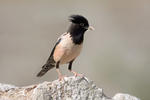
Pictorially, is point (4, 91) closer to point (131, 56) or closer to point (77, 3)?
point (131, 56)

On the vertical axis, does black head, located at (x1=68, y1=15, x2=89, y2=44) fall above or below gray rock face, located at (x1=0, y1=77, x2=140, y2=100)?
above

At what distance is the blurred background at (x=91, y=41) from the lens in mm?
19953

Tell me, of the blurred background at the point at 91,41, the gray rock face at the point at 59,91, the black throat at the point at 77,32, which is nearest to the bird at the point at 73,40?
the black throat at the point at 77,32

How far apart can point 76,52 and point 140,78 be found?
320 inches

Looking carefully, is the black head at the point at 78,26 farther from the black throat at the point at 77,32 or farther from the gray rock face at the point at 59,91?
the gray rock face at the point at 59,91

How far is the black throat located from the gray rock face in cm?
177

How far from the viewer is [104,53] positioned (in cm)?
2209

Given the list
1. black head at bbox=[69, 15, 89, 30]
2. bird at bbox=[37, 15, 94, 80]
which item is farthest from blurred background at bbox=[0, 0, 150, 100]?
black head at bbox=[69, 15, 89, 30]

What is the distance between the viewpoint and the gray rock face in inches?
348

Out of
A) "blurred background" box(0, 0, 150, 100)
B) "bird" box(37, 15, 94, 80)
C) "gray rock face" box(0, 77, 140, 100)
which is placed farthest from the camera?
"blurred background" box(0, 0, 150, 100)

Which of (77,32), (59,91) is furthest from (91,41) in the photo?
(59,91)

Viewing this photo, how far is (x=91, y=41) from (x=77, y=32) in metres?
13.3

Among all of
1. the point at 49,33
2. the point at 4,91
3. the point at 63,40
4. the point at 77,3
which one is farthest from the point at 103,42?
the point at 4,91

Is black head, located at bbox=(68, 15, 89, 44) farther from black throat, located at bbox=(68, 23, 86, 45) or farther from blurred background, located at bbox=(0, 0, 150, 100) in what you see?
blurred background, located at bbox=(0, 0, 150, 100)
